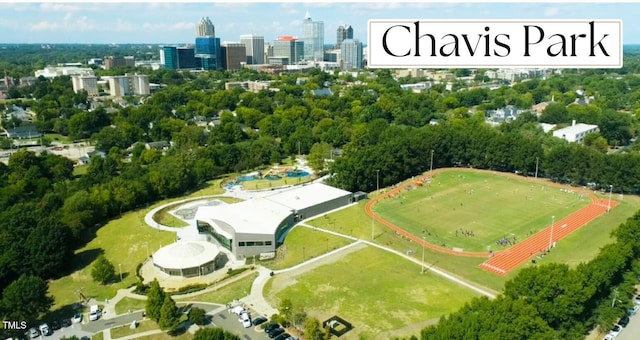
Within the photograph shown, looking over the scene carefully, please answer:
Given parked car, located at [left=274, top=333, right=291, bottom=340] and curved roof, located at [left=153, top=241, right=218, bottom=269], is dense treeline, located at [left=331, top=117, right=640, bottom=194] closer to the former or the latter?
curved roof, located at [left=153, top=241, right=218, bottom=269]

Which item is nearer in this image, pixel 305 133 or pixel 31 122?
pixel 305 133

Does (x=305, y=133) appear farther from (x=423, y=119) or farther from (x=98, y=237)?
(x=98, y=237)

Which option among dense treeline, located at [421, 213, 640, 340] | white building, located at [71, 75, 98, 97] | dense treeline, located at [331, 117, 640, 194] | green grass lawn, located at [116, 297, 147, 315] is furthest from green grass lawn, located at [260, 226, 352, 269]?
white building, located at [71, 75, 98, 97]

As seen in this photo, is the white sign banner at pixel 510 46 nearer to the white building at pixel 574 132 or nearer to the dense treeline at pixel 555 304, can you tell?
the dense treeline at pixel 555 304

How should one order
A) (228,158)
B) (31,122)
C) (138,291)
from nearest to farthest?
1. (138,291)
2. (228,158)
3. (31,122)

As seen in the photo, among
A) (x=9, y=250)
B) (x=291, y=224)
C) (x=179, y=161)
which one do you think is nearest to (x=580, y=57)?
(x=291, y=224)

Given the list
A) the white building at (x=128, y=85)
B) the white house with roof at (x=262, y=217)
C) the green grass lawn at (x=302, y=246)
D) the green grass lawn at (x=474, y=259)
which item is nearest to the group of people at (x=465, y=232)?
the green grass lawn at (x=474, y=259)

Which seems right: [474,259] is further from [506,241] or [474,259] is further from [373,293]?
[373,293]
